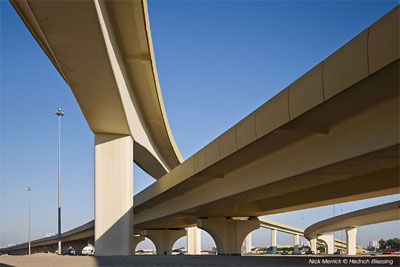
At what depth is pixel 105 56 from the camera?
54.0ft

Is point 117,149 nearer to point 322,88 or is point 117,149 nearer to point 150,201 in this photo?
point 150,201

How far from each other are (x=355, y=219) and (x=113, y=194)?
39.0 m

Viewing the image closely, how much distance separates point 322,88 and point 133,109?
49.0 feet

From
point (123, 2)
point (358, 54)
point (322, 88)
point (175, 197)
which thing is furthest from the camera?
point (175, 197)

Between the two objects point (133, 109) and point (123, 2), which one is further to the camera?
point (133, 109)

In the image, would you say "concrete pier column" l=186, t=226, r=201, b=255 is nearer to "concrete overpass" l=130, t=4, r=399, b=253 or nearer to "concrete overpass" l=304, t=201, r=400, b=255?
"concrete overpass" l=304, t=201, r=400, b=255

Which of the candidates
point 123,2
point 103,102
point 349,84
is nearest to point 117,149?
point 103,102

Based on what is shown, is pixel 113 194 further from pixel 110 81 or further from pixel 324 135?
pixel 324 135

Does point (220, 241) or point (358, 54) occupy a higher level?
point (358, 54)

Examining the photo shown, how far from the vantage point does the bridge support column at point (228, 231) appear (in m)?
34.2

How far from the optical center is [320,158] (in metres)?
13.6

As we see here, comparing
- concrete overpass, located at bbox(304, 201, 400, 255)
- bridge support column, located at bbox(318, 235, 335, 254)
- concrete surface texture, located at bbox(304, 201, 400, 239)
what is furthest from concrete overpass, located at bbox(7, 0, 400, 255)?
bridge support column, located at bbox(318, 235, 335, 254)

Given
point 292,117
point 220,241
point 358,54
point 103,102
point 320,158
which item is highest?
point 103,102

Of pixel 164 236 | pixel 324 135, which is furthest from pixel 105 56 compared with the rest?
pixel 164 236
